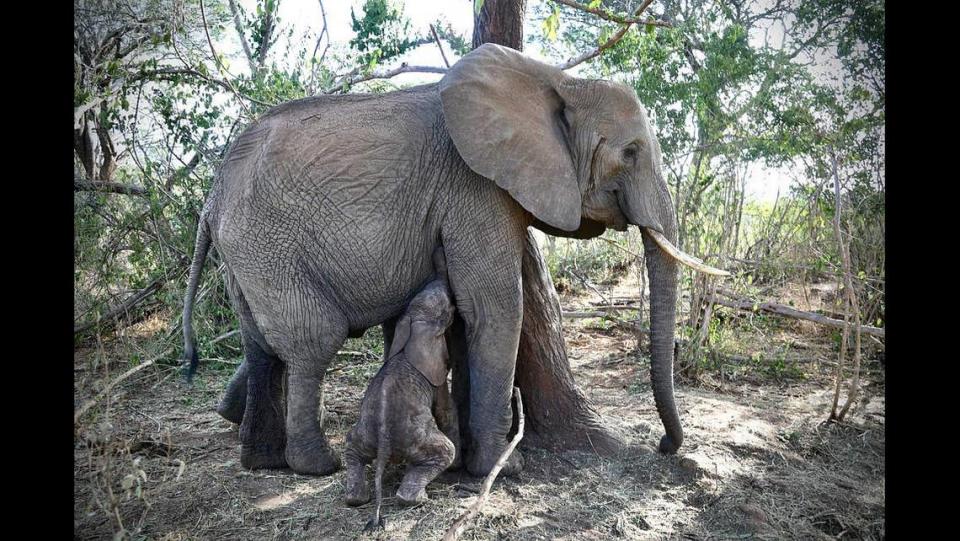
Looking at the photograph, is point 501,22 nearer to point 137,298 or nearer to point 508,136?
point 508,136

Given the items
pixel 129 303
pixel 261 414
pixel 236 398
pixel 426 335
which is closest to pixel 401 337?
pixel 426 335

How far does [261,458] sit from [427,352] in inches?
62.7

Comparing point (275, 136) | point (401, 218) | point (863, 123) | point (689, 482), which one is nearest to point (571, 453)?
point (689, 482)

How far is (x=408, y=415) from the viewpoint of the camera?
4.47m

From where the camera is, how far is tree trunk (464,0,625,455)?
5.51 metres

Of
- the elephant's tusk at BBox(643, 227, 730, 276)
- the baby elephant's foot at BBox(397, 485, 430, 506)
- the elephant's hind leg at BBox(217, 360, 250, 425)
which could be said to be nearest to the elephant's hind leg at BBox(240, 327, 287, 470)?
the elephant's hind leg at BBox(217, 360, 250, 425)

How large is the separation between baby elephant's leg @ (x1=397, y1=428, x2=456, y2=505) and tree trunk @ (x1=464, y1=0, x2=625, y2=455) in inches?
34.8

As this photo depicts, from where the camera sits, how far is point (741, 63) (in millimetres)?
7090

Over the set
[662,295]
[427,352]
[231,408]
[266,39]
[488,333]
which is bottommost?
[231,408]

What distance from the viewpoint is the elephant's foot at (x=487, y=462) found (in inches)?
196

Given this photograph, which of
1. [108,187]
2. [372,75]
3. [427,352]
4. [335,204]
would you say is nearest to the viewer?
[427,352]

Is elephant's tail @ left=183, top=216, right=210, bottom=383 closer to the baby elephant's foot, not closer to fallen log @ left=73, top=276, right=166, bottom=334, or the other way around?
the baby elephant's foot

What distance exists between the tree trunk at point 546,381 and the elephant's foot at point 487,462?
0.55m

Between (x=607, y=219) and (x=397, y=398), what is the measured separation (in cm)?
203
